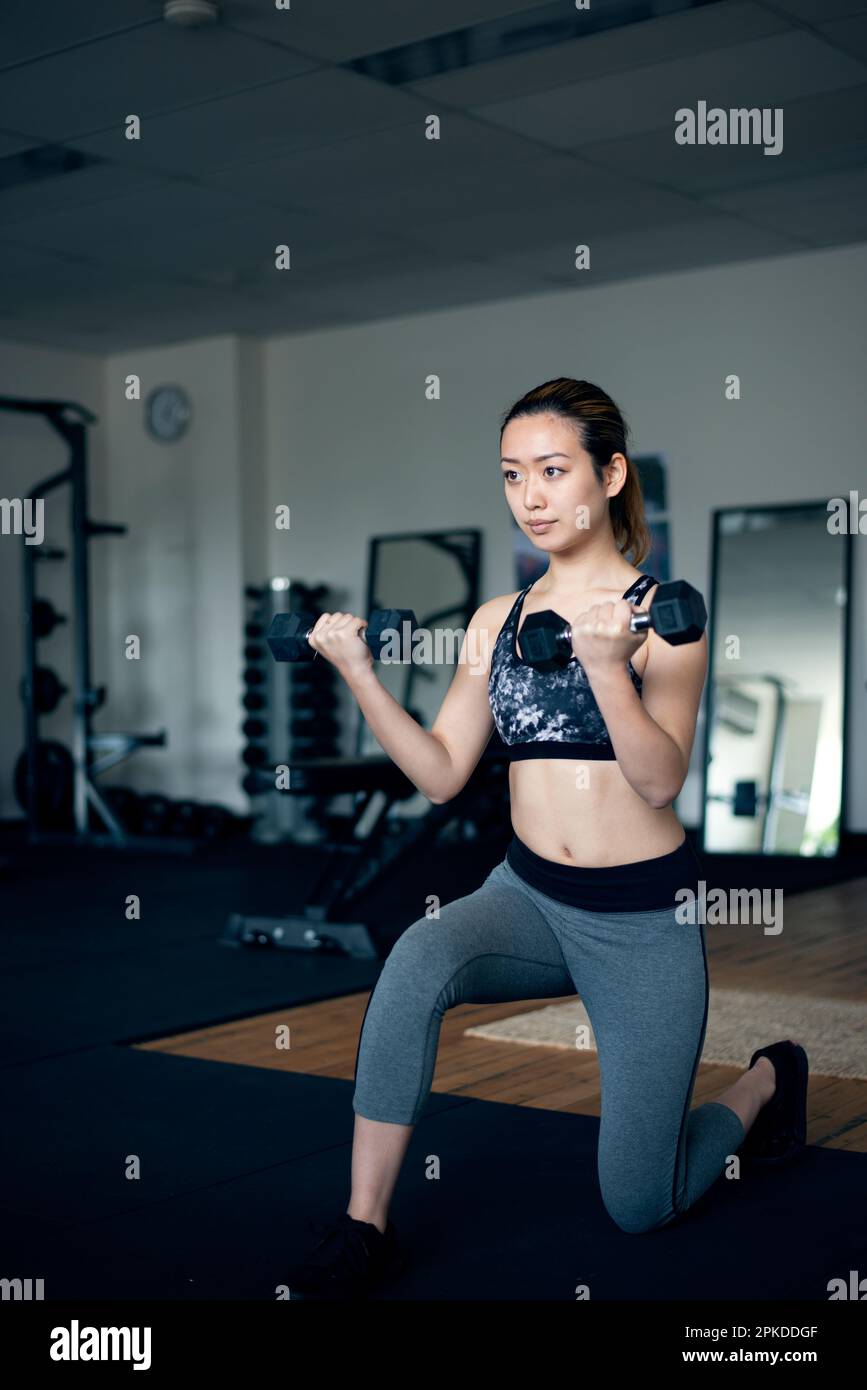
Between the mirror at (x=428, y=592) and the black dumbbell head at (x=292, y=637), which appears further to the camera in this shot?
the mirror at (x=428, y=592)

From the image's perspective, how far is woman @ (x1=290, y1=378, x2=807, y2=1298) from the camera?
172 centimetres

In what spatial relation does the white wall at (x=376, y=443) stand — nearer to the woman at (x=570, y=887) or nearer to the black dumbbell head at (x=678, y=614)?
the woman at (x=570, y=887)

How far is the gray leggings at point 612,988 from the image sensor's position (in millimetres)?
1750

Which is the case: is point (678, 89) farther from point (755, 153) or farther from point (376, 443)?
point (376, 443)

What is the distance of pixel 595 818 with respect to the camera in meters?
1.84

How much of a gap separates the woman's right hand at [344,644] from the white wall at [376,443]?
4.71 metres

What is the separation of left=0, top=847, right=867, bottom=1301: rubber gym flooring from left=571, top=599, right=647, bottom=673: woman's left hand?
759 mm

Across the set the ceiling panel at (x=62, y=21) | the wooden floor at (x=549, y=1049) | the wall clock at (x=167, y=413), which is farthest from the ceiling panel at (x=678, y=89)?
the wall clock at (x=167, y=413)

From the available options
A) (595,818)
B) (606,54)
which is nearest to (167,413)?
(606,54)

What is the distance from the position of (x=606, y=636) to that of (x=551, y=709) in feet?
0.98

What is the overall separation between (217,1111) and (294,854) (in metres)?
4.09

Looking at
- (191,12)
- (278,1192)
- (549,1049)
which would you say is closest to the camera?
(278,1192)
